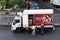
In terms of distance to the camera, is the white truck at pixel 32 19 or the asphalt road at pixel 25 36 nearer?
the asphalt road at pixel 25 36

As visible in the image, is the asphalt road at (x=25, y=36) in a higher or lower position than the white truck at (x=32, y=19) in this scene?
lower

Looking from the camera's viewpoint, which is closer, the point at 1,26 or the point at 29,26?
the point at 29,26

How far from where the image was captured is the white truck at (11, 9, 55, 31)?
24.7m

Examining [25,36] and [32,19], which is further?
[32,19]

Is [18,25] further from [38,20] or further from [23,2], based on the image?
[23,2]

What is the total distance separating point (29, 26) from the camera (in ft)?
81.5

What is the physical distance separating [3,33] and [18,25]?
1786 mm

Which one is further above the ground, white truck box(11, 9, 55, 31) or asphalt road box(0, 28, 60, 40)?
white truck box(11, 9, 55, 31)

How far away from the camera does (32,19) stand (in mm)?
25125

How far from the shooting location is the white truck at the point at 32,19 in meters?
24.7

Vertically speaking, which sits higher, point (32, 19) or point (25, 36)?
point (32, 19)

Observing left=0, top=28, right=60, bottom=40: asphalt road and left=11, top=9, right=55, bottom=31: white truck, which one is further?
left=11, top=9, right=55, bottom=31: white truck

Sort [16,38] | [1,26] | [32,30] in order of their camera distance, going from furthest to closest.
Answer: [1,26], [32,30], [16,38]

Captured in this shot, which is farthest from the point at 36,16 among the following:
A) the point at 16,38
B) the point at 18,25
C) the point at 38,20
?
the point at 16,38
